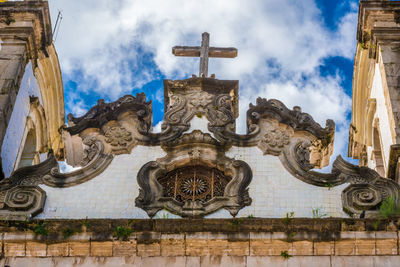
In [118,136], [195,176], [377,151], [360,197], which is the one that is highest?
[377,151]

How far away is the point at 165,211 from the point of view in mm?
12359

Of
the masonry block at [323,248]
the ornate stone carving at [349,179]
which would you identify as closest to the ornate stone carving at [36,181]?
the ornate stone carving at [349,179]

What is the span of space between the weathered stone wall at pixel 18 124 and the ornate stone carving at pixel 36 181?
106cm

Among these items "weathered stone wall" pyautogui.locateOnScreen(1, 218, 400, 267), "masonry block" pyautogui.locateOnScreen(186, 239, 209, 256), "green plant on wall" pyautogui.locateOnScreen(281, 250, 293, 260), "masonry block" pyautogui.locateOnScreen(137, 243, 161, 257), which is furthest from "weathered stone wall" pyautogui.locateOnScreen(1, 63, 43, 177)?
"green plant on wall" pyautogui.locateOnScreen(281, 250, 293, 260)

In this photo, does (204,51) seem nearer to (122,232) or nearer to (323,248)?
(122,232)

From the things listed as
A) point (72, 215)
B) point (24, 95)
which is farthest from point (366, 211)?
point (24, 95)

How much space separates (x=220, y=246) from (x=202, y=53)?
17.8 ft

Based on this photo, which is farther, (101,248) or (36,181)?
(36,181)

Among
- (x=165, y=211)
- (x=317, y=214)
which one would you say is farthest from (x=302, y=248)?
(x=165, y=211)

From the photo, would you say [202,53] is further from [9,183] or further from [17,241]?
[17,241]

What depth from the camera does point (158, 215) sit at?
485 inches

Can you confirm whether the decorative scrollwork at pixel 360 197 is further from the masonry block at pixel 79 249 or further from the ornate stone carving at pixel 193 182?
the masonry block at pixel 79 249

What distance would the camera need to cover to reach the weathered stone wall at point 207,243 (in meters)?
11.3

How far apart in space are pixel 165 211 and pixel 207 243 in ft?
3.99
